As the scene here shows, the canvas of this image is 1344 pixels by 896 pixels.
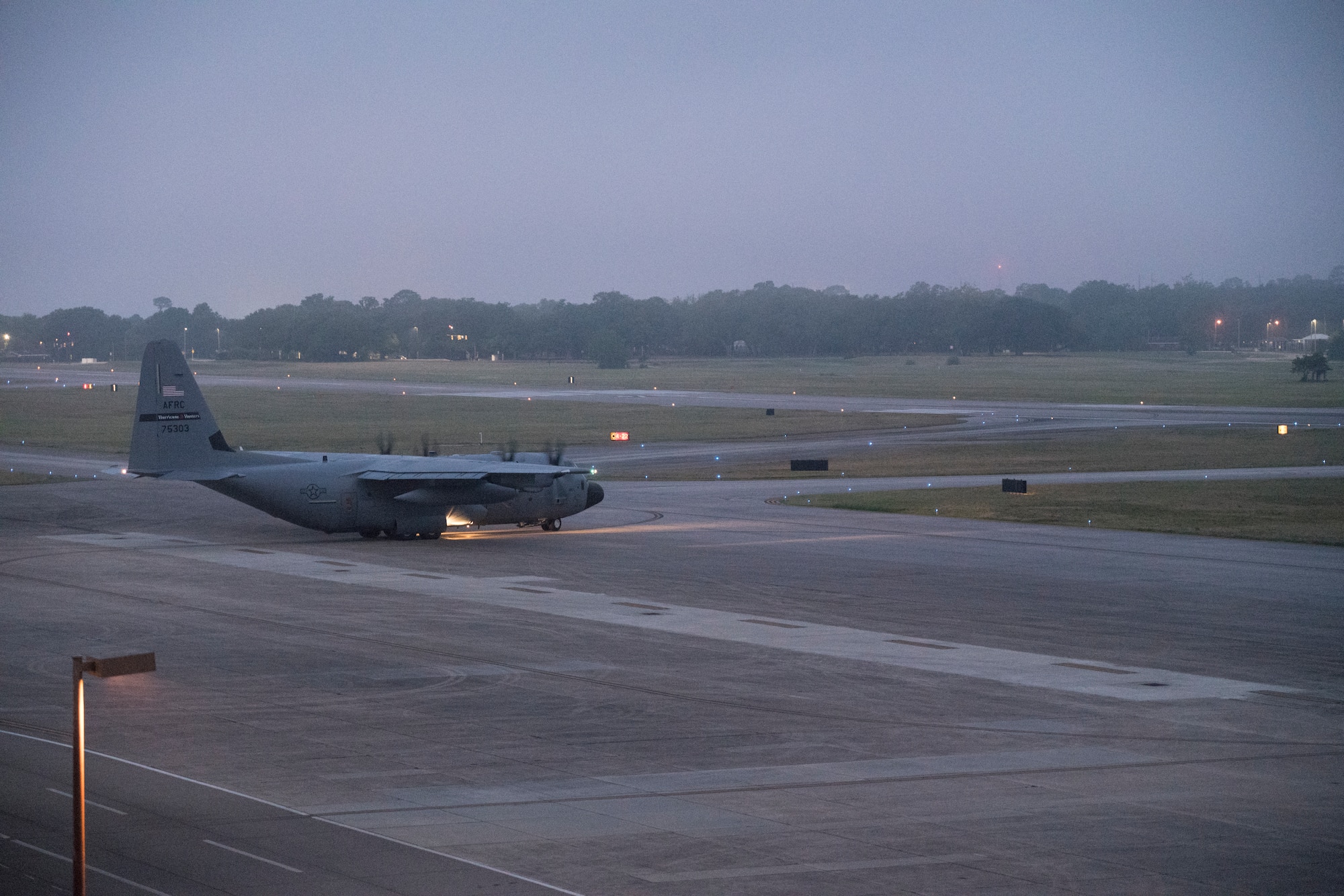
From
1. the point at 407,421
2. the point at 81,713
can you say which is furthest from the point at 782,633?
the point at 407,421

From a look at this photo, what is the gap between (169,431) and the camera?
4294 cm

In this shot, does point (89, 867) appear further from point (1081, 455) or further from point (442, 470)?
point (1081, 455)

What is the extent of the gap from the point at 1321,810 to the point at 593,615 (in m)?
17.1

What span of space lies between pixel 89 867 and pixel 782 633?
1704 cm

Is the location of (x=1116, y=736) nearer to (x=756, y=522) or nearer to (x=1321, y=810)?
(x=1321, y=810)

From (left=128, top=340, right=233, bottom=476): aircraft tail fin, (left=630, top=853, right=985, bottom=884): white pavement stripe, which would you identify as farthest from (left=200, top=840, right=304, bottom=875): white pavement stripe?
(left=128, top=340, right=233, bottom=476): aircraft tail fin

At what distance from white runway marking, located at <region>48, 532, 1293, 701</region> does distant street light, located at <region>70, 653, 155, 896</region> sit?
16755mm

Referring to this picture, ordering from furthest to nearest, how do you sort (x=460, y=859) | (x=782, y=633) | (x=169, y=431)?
(x=169, y=431)
(x=782, y=633)
(x=460, y=859)

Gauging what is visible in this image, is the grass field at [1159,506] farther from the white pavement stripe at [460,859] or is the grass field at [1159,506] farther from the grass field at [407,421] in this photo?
the white pavement stripe at [460,859]

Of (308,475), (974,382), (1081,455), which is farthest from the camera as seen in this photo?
(974,382)

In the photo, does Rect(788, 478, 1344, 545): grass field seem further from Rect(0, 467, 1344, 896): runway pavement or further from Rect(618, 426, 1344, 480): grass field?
Rect(618, 426, 1344, 480): grass field

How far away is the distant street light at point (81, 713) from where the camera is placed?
11242 mm

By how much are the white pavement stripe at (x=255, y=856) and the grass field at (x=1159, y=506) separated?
37889mm

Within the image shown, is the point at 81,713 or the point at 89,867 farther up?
the point at 81,713
